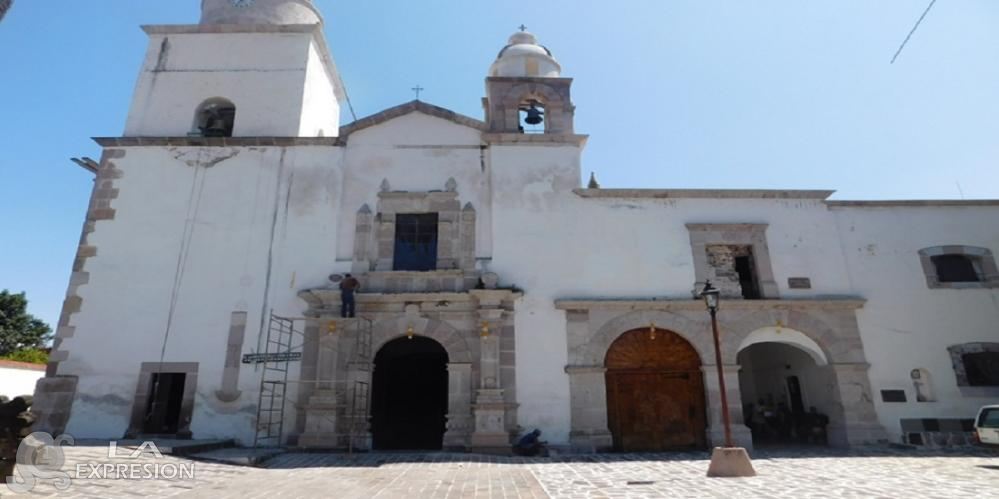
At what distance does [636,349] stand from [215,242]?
1026 cm

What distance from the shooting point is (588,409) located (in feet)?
38.0

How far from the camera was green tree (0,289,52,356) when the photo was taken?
34.4 meters

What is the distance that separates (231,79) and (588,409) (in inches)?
504

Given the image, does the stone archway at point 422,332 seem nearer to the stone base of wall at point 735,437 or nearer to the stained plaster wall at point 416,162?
the stained plaster wall at point 416,162

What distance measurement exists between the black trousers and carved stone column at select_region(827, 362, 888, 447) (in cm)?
1090

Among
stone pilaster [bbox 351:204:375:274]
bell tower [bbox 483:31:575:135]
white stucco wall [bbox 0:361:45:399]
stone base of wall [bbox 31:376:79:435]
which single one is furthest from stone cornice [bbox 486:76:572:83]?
white stucco wall [bbox 0:361:45:399]

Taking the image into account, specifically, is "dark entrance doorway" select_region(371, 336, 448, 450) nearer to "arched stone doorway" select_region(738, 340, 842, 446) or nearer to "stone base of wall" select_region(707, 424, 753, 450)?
"stone base of wall" select_region(707, 424, 753, 450)

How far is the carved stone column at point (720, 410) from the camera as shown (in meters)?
11.4

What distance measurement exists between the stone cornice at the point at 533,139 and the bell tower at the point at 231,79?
531 centimetres

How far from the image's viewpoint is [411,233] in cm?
1327

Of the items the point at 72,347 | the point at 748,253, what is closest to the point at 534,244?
the point at 748,253

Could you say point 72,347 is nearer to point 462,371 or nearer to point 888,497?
point 462,371

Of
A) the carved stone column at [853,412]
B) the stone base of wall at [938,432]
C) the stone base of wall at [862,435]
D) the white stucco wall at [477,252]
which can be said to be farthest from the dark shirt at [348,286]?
the stone base of wall at [938,432]

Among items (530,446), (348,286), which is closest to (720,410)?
(530,446)
